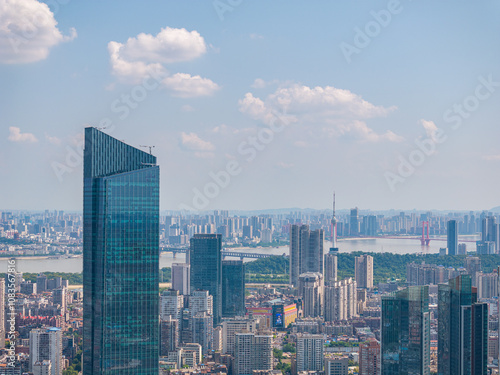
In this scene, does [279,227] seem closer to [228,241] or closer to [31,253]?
[228,241]

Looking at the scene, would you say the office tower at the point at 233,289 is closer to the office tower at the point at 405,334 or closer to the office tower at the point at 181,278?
the office tower at the point at 181,278

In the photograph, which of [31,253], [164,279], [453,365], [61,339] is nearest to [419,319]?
[453,365]

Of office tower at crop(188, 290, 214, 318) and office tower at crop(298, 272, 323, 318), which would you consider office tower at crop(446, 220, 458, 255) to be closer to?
office tower at crop(298, 272, 323, 318)

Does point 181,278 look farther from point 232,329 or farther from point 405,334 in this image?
point 405,334

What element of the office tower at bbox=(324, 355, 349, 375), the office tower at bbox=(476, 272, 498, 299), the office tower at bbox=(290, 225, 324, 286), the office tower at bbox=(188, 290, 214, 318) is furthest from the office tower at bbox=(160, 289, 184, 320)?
the office tower at bbox=(290, 225, 324, 286)

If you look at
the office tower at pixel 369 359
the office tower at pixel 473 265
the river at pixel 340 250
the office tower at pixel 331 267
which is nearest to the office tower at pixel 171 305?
the river at pixel 340 250

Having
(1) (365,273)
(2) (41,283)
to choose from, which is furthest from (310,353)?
(1) (365,273)

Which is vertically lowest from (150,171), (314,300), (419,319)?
(314,300)
